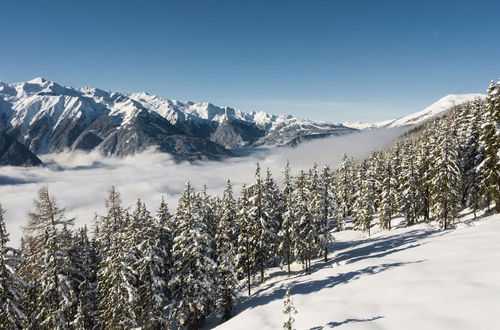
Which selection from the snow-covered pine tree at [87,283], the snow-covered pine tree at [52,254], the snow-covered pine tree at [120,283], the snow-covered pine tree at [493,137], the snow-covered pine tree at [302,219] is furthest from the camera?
the snow-covered pine tree at [302,219]

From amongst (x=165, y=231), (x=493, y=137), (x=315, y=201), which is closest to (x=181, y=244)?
(x=165, y=231)

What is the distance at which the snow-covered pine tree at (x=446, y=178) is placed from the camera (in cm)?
4472

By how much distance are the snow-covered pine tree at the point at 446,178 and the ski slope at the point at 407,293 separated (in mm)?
11938

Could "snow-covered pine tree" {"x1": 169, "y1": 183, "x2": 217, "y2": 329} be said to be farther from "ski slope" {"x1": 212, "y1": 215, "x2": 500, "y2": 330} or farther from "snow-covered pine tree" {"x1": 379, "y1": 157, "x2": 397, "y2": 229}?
"snow-covered pine tree" {"x1": 379, "y1": 157, "x2": 397, "y2": 229}

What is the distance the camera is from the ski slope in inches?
659

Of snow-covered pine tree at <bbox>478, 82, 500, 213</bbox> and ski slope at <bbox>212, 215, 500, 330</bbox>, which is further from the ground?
snow-covered pine tree at <bbox>478, 82, 500, 213</bbox>

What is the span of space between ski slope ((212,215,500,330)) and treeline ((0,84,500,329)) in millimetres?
6937

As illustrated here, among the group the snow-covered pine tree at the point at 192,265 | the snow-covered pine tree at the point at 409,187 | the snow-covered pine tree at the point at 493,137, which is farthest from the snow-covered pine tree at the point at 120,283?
the snow-covered pine tree at the point at 409,187

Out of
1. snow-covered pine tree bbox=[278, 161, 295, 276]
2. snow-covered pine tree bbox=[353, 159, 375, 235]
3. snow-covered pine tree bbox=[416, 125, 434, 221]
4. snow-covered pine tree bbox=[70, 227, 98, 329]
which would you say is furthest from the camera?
snow-covered pine tree bbox=[353, 159, 375, 235]

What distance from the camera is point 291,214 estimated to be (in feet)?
143

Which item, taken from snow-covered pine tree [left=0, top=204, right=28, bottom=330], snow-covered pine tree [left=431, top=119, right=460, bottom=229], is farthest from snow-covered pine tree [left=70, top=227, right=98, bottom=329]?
snow-covered pine tree [left=431, top=119, right=460, bottom=229]

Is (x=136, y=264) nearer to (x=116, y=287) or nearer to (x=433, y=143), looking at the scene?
(x=116, y=287)

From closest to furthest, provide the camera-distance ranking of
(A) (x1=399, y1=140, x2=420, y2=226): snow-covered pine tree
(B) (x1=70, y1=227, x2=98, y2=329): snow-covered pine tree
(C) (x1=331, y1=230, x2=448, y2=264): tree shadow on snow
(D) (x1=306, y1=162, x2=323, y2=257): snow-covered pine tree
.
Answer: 1. (B) (x1=70, y1=227, x2=98, y2=329): snow-covered pine tree
2. (C) (x1=331, y1=230, x2=448, y2=264): tree shadow on snow
3. (D) (x1=306, y1=162, x2=323, y2=257): snow-covered pine tree
4. (A) (x1=399, y1=140, x2=420, y2=226): snow-covered pine tree

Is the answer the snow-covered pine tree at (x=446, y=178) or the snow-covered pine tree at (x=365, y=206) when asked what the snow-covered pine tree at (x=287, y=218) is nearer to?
the snow-covered pine tree at (x=446, y=178)
